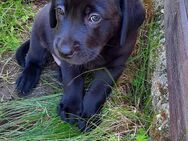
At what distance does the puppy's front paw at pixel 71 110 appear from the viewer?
294cm

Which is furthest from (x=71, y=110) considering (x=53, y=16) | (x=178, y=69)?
(x=178, y=69)

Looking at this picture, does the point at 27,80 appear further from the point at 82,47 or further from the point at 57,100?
the point at 82,47

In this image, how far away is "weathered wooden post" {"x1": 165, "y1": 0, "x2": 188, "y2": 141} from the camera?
86.4 inches

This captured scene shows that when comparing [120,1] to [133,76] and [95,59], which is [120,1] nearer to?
[95,59]

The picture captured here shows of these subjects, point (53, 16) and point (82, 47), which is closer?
→ point (82, 47)

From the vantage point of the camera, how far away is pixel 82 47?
2643mm

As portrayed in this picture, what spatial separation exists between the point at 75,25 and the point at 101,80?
500 mm

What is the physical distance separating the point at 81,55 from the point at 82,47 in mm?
50

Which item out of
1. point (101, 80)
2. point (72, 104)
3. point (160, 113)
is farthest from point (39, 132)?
point (160, 113)

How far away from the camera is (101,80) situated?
9.80ft

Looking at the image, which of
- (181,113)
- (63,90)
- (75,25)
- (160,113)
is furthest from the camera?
(63,90)

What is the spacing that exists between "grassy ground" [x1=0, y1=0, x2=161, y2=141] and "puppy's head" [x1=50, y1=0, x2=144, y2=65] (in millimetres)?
452

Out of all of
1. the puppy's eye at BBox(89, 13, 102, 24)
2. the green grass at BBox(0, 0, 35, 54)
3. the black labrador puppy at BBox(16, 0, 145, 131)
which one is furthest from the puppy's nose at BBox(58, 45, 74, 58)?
the green grass at BBox(0, 0, 35, 54)

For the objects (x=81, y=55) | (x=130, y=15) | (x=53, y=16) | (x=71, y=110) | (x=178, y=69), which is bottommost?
(x=71, y=110)
